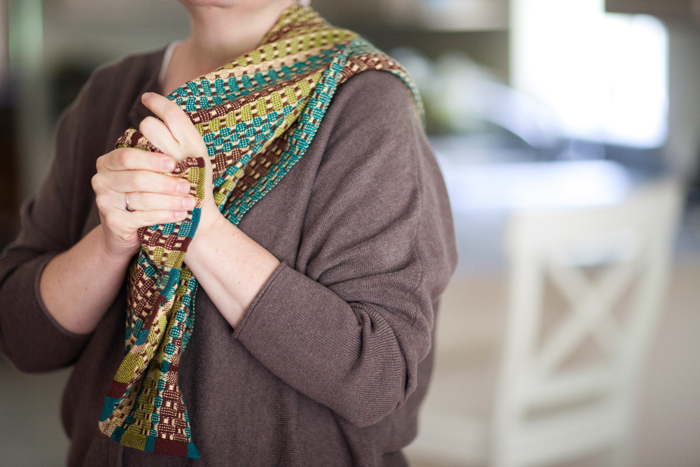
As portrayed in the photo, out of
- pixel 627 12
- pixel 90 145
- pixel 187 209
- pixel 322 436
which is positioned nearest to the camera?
pixel 187 209

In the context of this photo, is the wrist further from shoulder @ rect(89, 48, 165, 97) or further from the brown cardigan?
shoulder @ rect(89, 48, 165, 97)

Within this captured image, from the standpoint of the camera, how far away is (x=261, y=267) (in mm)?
549

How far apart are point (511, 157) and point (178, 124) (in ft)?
7.90

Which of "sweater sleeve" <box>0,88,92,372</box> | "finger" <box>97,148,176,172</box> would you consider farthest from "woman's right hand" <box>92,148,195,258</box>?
"sweater sleeve" <box>0,88,92,372</box>

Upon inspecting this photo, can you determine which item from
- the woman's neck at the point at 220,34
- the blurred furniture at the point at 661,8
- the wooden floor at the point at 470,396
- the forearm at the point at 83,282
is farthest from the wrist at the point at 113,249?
the blurred furniture at the point at 661,8

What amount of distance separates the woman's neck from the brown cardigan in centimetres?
15

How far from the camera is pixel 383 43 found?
112 inches

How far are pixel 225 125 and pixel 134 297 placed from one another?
0.19 meters

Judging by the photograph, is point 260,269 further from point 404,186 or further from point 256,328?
point 404,186

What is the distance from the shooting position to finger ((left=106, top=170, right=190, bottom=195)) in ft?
1.61

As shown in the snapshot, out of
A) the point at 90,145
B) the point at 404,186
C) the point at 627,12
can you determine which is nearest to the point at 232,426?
the point at 404,186

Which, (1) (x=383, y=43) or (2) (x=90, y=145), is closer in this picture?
(2) (x=90, y=145)

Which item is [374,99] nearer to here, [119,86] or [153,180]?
[153,180]

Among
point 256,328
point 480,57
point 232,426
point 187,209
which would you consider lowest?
point 480,57
